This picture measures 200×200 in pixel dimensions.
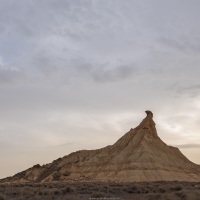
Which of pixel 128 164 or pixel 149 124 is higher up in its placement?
pixel 149 124

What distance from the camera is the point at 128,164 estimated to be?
4518 inches

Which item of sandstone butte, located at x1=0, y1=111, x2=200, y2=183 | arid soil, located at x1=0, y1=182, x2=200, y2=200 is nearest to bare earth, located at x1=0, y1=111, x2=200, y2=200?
sandstone butte, located at x1=0, y1=111, x2=200, y2=183

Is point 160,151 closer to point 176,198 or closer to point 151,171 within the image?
point 151,171

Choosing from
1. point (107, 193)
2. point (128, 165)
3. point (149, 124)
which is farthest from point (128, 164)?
point (107, 193)

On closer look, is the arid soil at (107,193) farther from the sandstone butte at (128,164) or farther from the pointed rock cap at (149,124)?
the pointed rock cap at (149,124)

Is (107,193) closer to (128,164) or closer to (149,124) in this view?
(128,164)

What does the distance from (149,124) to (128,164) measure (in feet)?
82.4

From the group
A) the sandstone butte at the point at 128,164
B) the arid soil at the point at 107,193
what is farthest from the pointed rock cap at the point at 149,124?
the arid soil at the point at 107,193

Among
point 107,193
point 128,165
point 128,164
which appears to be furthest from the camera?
point 128,164

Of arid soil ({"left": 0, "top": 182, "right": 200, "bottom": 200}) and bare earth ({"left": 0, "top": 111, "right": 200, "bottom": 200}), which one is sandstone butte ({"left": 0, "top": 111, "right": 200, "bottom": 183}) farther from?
arid soil ({"left": 0, "top": 182, "right": 200, "bottom": 200})

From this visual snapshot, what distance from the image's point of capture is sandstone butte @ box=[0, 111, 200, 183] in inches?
4336

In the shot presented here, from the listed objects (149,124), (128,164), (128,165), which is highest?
(149,124)

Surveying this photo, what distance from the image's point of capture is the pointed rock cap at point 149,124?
443ft

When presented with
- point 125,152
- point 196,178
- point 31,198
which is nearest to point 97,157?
point 125,152
